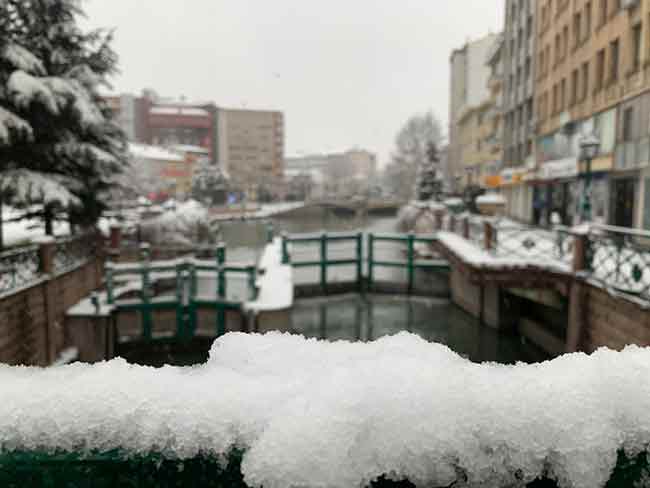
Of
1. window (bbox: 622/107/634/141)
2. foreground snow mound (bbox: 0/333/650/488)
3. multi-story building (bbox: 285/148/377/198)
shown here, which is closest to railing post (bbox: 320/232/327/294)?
window (bbox: 622/107/634/141)

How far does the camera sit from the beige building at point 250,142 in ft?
314

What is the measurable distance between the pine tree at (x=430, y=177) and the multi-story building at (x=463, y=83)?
26.6 ft

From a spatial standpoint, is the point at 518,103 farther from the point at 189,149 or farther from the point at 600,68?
the point at 189,149

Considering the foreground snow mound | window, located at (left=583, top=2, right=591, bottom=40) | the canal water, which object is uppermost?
window, located at (left=583, top=2, right=591, bottom=40)

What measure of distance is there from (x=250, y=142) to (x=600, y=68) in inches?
3522

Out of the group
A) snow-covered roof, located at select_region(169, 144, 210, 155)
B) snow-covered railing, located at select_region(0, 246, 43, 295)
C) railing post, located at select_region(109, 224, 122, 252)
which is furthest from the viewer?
snow-covered roof, located at select_region(169, 144, 210, 155)

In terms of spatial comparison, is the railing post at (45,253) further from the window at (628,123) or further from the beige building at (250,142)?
the beige building at (250,142)

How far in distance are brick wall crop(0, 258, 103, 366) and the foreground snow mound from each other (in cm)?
812

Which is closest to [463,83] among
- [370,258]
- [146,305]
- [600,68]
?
[600,68]

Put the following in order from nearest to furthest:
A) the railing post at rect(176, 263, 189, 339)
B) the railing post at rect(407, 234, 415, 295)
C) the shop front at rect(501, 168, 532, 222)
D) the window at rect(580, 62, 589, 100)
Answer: the railing post at rect(176, 263, 189, 339), the window at rect(580, 62, 589, 100), the railing post at rect(407, 234, 415, 295), the shop front at rect(501, 168, 532, 222)

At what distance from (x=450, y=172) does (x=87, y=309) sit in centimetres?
5118

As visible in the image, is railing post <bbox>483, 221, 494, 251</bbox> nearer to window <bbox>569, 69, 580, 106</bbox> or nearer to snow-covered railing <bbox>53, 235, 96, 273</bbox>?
window <bbox>569, 69, 580, 106</bbox>

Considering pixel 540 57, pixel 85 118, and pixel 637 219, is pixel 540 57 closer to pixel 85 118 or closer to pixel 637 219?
pixel 637 219

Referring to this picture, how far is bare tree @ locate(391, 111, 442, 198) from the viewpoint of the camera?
174 feet
